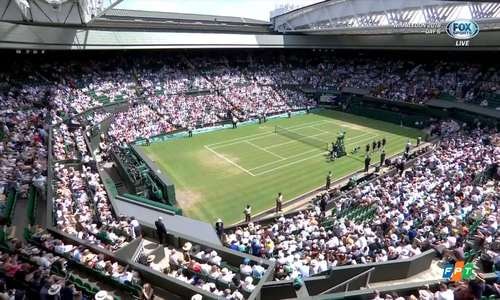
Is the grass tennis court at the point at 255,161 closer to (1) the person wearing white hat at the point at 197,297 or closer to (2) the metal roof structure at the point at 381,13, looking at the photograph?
(1) the person wearing white hat at the point at 197,297

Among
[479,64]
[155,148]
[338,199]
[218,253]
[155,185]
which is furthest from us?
[479,64]

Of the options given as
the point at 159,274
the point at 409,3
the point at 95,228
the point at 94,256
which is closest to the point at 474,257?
the point at 159,274

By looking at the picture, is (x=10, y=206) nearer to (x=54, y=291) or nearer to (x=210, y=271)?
(x=54, y=291)

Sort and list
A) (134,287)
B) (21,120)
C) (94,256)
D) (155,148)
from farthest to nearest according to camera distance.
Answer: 1. (155,148)
2. (21,120)
3. (94,256)
4. (134,287)

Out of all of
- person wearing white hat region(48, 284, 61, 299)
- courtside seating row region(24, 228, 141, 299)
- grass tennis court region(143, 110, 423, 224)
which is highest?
person wearing white hat region(48, 284, 61, 299)

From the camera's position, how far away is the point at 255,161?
27.7 metres

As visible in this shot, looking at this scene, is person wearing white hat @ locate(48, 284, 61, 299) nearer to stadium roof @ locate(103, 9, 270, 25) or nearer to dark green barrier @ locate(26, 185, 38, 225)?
dark green barrier @ locate(26, 185, 38, 225)

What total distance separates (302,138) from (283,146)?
2936mm

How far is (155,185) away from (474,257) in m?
15.4

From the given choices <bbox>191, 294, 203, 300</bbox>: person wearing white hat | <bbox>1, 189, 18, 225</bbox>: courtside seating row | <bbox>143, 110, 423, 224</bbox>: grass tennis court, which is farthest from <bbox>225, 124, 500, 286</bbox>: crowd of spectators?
<bbox>1, 189, 18, 225</bbox>: courtside seating row

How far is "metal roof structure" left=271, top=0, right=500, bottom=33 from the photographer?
29566 millimetres

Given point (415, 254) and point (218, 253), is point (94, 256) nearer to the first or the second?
point (218, 253)

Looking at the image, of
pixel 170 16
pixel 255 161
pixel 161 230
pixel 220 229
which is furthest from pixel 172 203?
pixel 170 16

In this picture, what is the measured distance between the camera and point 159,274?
10695 millimetres
